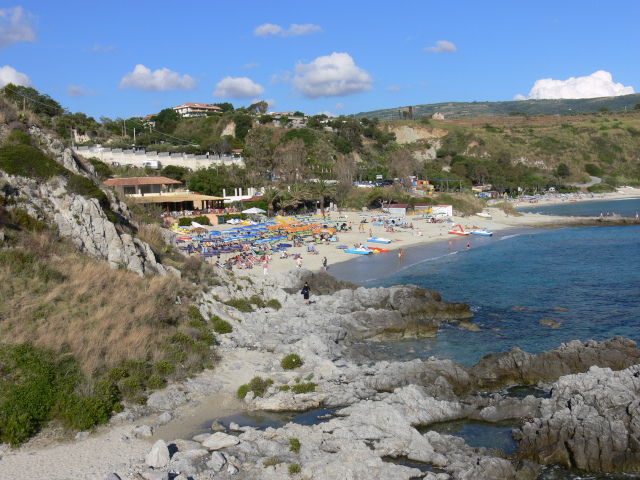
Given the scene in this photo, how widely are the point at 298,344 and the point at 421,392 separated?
4.85 metres

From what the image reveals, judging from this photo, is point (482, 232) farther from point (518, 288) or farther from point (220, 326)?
point (220, 326)

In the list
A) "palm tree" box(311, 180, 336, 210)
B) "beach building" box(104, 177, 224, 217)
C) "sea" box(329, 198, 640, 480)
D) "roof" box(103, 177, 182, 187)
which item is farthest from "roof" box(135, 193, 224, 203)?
"sea" box(329, 198, 640, 480)

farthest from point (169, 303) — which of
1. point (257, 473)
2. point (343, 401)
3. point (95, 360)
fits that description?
point (257, 473)

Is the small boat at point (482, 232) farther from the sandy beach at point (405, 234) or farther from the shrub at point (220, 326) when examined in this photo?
the shrub at point (220, 326)

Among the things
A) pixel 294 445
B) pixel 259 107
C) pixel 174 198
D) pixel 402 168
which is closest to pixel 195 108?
pixel 259 107

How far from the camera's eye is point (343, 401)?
13.1 metres

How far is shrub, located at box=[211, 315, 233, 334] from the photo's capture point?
57.4 ft

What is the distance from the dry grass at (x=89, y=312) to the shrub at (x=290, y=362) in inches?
138

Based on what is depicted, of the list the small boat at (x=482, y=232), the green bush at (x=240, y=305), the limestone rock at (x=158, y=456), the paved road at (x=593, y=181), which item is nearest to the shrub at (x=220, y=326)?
the green bush at (x=240, y=305)

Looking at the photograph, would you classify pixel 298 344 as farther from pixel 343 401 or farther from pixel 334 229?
pixel 334 229

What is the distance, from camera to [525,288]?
27.7 m

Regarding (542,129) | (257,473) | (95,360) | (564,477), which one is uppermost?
(542,129)

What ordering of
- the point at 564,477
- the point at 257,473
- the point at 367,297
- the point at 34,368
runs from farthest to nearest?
the point at 367,297, the point at 34,368, the point at 564,477, the point at 257,473

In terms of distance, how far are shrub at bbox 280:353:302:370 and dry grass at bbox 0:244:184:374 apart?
3.50 metres
